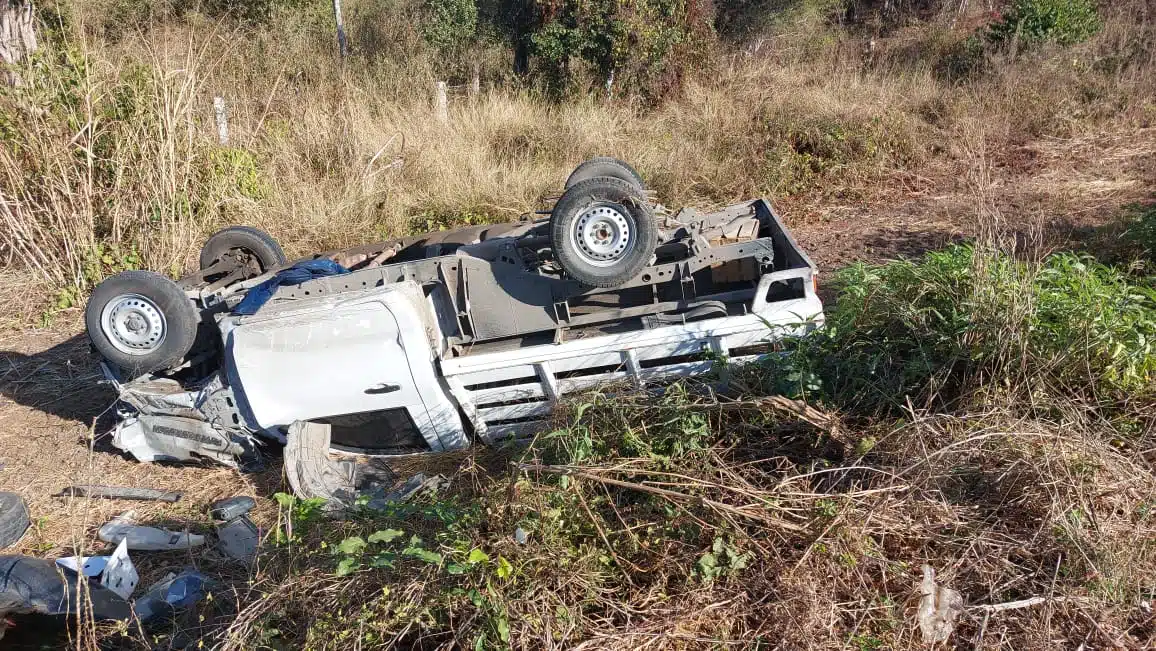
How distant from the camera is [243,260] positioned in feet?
19.5

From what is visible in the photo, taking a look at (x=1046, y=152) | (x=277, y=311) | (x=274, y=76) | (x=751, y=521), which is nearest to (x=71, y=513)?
(x=277, y=311)

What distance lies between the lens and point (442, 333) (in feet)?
15.7

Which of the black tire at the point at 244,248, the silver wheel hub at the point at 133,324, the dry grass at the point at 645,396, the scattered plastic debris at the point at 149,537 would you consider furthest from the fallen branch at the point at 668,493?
the black tire at the point at 244,248

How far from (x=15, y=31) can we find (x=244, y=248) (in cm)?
550

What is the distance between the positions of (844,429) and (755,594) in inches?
40.6

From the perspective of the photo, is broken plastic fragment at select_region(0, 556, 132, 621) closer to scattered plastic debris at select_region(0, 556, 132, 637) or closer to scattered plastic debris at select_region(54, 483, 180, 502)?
scattered plastic debris at select_region(0, 556, 132, 637)

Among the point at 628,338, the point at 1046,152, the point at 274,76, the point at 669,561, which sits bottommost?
the point at 1046,152

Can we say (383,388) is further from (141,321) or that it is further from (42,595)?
(42,595)

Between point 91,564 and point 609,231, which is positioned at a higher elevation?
point 609,231

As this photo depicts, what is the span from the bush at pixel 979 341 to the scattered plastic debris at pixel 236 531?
3.00 meters

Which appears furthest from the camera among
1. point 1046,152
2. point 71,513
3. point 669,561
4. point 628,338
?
point 1046,152

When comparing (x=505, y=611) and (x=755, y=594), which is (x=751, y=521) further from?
(x=505, y=611)

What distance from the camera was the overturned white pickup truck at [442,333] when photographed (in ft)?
14.1

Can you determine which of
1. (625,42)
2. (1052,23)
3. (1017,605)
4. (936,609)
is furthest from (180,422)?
(1052,23)
